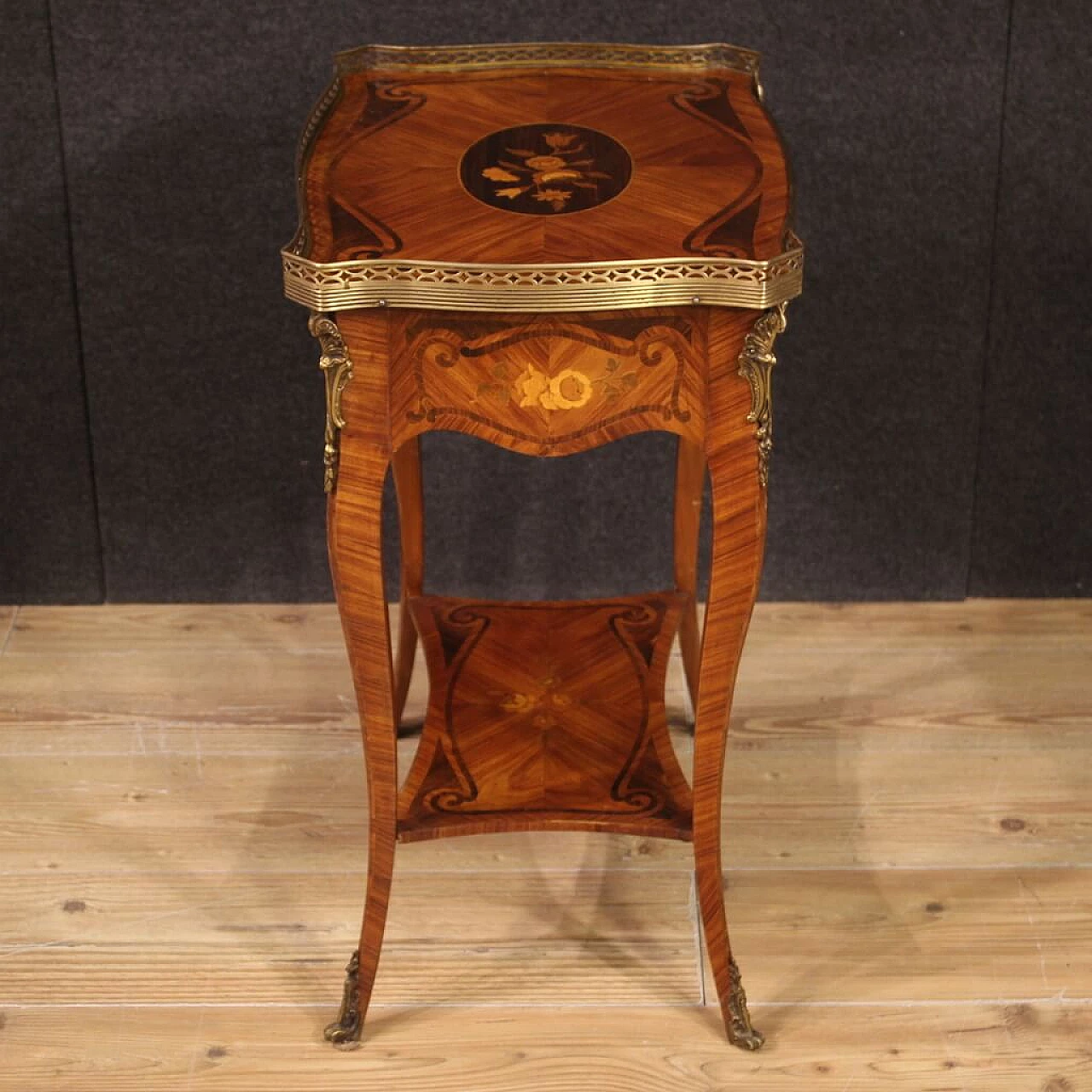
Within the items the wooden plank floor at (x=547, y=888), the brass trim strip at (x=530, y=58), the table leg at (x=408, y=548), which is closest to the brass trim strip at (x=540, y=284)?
the brass trim strip at (x=530, y=58)

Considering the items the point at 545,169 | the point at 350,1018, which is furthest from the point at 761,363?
the point at 350,1018

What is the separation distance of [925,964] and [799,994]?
15cm

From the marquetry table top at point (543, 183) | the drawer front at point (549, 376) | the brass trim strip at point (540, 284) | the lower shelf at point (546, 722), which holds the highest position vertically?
the marquetry table top at point (543, 183)

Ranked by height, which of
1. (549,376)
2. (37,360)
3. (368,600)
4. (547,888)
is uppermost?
(549,376)

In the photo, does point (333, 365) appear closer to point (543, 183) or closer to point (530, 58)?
point (543, 183)

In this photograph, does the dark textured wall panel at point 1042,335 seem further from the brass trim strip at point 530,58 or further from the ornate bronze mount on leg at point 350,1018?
the ornate bronze mount on leg at point 350,1018

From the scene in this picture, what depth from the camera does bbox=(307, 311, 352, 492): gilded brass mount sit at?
1363 millimetres

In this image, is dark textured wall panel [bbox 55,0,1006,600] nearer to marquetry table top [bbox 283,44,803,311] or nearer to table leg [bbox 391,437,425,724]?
table leg [bbox 391,437,425,724]

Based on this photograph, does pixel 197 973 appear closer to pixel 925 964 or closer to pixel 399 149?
pixel 925 964

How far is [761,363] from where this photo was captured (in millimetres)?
1384

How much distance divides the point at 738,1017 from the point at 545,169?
84 cm

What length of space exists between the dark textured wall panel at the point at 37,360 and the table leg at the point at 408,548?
0.56 meters

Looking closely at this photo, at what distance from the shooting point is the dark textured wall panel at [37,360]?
2.15m

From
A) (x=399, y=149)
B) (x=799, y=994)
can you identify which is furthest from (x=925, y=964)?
(x=399, y=149)
